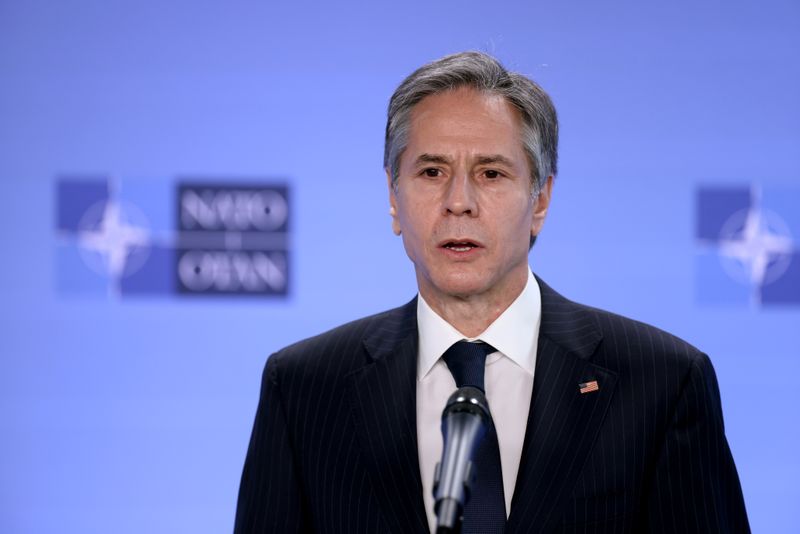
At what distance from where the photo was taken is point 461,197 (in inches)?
64.9

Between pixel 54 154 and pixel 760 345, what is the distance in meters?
2.50

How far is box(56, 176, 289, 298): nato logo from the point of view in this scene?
323 centimetres

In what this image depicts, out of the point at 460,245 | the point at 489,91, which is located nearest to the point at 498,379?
the point at 460,245

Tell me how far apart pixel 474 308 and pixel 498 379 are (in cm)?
13

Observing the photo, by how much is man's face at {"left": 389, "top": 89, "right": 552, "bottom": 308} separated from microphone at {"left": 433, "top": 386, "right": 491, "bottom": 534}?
0.51 m

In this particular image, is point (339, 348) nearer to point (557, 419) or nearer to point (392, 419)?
point (392, 419)

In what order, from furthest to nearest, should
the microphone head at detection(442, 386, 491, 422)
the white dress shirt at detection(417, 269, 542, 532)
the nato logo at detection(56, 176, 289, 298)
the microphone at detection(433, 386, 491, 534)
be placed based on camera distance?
the nato logo at detection(56, 176, 289, 298) < the white dress shirt at detection(417, 269, 542, 532) < the microphone head at detection(442, 386, 491, 422) < the microphone at detection(433, 386, 491, 534)

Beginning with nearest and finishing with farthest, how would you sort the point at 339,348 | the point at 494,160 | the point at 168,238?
the point at 494,160
the point at 339,348
the point at 168,238

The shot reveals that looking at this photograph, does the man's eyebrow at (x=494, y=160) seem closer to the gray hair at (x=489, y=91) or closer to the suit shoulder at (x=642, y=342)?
the gray hair at (x=489, y=91)

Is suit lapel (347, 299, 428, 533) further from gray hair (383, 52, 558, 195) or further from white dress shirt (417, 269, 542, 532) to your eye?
gray hair (383, 52, 558, 195)

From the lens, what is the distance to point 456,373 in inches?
65.9

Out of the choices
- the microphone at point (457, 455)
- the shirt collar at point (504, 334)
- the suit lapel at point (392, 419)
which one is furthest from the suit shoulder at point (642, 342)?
the microphone at point (457, 455)

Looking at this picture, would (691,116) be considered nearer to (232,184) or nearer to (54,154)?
(232,184)

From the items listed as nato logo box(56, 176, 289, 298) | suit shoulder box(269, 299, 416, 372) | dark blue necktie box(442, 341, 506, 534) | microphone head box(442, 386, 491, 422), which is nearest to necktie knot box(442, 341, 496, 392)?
dark blue necktie box(442, 341, 506, 534)
